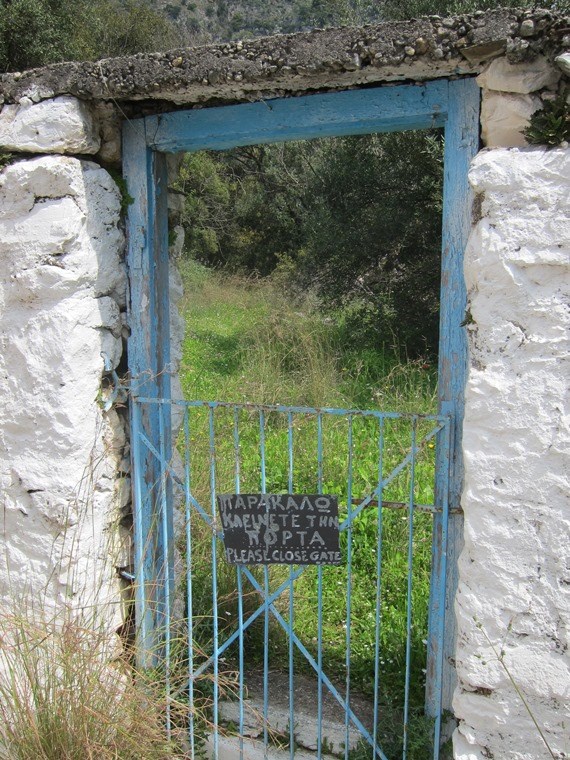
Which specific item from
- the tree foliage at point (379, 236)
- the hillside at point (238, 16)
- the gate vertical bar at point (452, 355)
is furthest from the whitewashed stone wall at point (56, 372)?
the hillside at point (238, 16)

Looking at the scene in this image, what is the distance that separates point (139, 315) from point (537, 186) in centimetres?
156

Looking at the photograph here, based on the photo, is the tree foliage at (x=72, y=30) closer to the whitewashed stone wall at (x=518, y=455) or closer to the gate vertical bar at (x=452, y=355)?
the gate vertical bar at (x=452, y=355)

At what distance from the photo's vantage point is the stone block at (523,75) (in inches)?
78.4

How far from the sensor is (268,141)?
2.63 m

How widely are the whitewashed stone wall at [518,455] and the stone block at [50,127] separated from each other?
1417 millimetres

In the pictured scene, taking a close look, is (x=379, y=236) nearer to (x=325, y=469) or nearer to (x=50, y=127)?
(x=325, y=469)

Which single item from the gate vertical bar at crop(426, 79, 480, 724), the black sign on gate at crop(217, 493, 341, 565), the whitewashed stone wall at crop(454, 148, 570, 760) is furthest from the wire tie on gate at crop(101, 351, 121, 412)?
the whitewashed stone wall at crop(454, 148, 570, 760)

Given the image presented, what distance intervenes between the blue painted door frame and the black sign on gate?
1.11ft

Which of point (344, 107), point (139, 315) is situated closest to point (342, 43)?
point (344, 107)

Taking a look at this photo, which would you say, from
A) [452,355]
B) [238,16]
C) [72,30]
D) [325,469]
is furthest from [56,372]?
[238,16]

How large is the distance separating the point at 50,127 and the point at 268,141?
800 millimetres

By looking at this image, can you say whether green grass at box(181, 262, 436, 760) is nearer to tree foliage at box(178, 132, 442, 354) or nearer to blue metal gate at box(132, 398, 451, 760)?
blue metal gate at box(132, 398, 451, 760)

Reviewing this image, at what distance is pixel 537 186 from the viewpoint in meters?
1.93

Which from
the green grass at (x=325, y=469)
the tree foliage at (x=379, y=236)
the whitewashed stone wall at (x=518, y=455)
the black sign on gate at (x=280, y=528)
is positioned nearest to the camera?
the whitewashed stone wall at (x=518, y=455)
